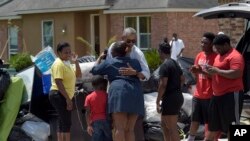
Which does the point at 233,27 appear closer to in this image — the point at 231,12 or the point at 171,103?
the point at 171,103

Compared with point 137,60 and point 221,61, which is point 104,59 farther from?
point 221,61

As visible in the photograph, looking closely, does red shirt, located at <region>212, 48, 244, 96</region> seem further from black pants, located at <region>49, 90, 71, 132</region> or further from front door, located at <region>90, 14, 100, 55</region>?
front door, located at <region>90, 14, 100, 55</region>

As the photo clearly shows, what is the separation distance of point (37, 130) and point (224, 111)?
3.34 m

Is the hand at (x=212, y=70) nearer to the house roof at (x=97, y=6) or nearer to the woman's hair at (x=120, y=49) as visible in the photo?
the woman's hair at (x=120, y=49)

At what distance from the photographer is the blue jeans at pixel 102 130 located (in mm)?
9500

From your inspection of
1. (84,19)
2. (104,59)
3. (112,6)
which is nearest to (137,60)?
(104,59)

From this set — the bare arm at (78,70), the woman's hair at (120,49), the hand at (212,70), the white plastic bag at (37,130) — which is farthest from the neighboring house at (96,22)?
the hand at (212,70)

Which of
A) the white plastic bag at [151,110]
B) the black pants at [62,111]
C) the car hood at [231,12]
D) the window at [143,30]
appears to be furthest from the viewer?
the window at [143,30]

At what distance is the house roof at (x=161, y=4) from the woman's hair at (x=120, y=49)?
53.6ft

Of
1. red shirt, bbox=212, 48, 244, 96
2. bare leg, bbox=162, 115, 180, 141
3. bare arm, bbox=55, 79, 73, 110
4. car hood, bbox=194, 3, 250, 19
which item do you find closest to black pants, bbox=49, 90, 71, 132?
bare arm, bbox=55, 79, 73, 110

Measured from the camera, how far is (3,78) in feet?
33.3

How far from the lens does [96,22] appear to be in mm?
29375

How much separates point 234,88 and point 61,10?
2131 centimetres

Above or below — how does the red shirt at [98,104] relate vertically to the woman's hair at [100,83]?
below
